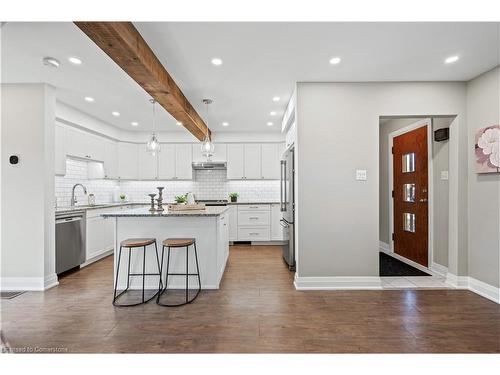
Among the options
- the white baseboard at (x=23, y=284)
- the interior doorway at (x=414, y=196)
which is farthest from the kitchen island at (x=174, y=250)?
the interior doorway at (x=414, y=196)

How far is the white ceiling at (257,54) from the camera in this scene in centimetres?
221

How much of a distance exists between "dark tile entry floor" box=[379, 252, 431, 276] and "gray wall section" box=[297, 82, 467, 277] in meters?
0.64

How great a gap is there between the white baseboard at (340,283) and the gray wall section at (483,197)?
1199 millimetres

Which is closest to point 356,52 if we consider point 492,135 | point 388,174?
point 492,135

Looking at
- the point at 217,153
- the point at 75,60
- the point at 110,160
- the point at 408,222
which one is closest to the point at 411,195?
the point at 408,222

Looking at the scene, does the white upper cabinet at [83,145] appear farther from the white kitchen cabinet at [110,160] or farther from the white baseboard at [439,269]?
the white baseboard at [439,269]

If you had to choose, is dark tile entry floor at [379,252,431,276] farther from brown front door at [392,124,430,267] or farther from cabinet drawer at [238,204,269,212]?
cabinet drawer at [238,204,269,212]

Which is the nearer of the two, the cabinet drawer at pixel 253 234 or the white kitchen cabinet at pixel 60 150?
the white kitchen cabinet at pixel 60 150

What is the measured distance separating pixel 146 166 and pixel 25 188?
295 cm

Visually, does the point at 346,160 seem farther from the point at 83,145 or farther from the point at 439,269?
the point at 83,145

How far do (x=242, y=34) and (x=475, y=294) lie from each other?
12.9 feet

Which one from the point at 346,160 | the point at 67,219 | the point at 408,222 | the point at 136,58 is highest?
the point at 136,58

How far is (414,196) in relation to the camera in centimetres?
423

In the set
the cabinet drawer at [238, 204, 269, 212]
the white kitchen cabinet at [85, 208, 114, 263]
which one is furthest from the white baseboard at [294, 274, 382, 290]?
the white kitchen cabinet at [85, 208, 114, 263]
